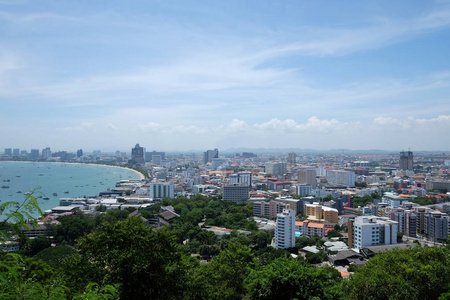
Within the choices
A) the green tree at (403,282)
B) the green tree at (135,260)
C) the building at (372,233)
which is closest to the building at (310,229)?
the building at (372,233)

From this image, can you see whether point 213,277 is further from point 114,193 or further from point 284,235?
point 114,193

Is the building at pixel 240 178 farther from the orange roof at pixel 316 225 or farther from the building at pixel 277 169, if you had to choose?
the orange roof at pixel 316 225

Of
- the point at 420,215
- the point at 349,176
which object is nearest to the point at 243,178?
the point at 349,176

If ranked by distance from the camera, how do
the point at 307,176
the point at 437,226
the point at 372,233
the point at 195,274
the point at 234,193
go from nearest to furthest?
the point at 195,274
the point at 372,233
the point at 437,226
the point at 234,193
the point at 307,176

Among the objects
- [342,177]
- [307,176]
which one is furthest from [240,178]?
[342,177]

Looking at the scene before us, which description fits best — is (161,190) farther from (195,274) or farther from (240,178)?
(195,274)

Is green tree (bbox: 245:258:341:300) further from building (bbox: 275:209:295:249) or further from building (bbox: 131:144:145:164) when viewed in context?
building (bbox: 131:144:145:164)
